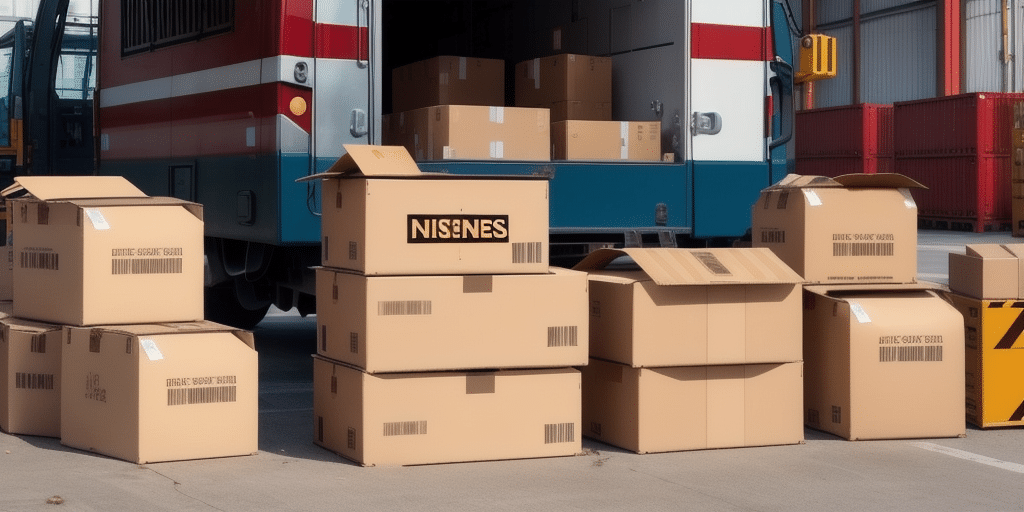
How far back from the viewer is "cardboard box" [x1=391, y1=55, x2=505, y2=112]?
7488mm

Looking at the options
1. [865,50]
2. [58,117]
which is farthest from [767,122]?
[865,50]

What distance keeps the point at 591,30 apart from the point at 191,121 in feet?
7.37

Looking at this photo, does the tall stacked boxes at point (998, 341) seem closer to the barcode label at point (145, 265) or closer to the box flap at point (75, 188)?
the barcode label at point (145, 265)

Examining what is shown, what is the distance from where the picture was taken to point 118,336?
17.3 feet

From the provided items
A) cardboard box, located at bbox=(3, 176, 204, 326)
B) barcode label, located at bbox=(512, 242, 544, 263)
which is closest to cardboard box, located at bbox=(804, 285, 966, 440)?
barcode label, located at bbox=(512, 242, 544, 263)

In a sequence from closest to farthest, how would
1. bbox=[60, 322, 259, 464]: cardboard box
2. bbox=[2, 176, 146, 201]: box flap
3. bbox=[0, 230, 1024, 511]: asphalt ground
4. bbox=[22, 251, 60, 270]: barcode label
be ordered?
1. bbox=[0, 230, 1024, 511]: asphalt ground
2. bbox=[60, 322, 259, 464]: cardboard box
3. bbox=[22, 251, 60, 270]: barcode label
4. bbox=[2, 176, 146, 201]: box flap

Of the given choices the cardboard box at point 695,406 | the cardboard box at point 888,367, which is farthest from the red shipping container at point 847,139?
the cardboard box at point 695,406

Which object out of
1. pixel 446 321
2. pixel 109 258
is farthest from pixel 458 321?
pixel 109 258

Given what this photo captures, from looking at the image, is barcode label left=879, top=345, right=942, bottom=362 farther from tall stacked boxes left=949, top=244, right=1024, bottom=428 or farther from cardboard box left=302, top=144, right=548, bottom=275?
cardboard box left=302, top=144, right=548, bottom=275

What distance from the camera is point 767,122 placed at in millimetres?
7180

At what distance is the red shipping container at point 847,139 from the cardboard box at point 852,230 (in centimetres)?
2711

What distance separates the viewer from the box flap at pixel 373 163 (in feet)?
17.4

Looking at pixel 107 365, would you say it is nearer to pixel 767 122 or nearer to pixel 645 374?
pixel 645 374

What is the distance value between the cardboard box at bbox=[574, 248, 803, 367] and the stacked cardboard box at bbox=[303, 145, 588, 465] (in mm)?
229
